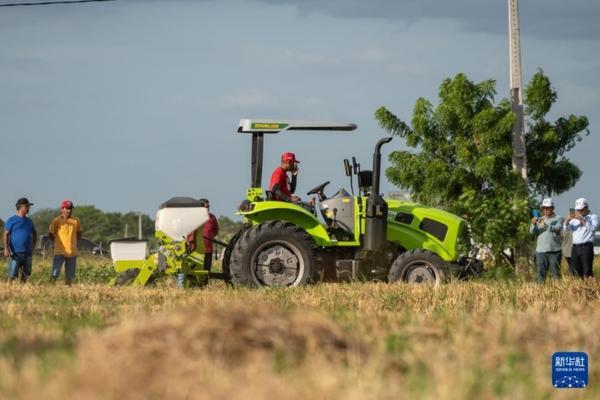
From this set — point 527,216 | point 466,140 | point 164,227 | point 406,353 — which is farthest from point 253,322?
point 466,140

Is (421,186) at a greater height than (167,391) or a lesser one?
greater

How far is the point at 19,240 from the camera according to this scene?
698 inches

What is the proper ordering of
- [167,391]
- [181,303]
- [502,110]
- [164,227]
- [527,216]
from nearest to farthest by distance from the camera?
[167,391], [181,303], [164,227], [527,216], [502,110]

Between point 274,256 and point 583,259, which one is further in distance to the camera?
point 583,259

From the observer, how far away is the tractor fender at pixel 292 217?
1630cm

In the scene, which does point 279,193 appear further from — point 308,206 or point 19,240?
point 19,240

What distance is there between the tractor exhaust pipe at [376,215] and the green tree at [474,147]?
1243 centimetres

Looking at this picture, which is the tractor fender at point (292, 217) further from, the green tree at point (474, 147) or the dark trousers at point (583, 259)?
the green tree at point (474, 147)

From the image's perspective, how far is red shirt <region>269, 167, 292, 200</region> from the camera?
16.4 metres

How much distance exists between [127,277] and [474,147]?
1562 cm

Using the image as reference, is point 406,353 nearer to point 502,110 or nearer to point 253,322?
point 253,322

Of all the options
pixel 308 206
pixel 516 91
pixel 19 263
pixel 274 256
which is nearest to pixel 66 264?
pixel 19 263

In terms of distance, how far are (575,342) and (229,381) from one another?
3020mm

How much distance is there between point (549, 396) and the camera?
614 centimetres
